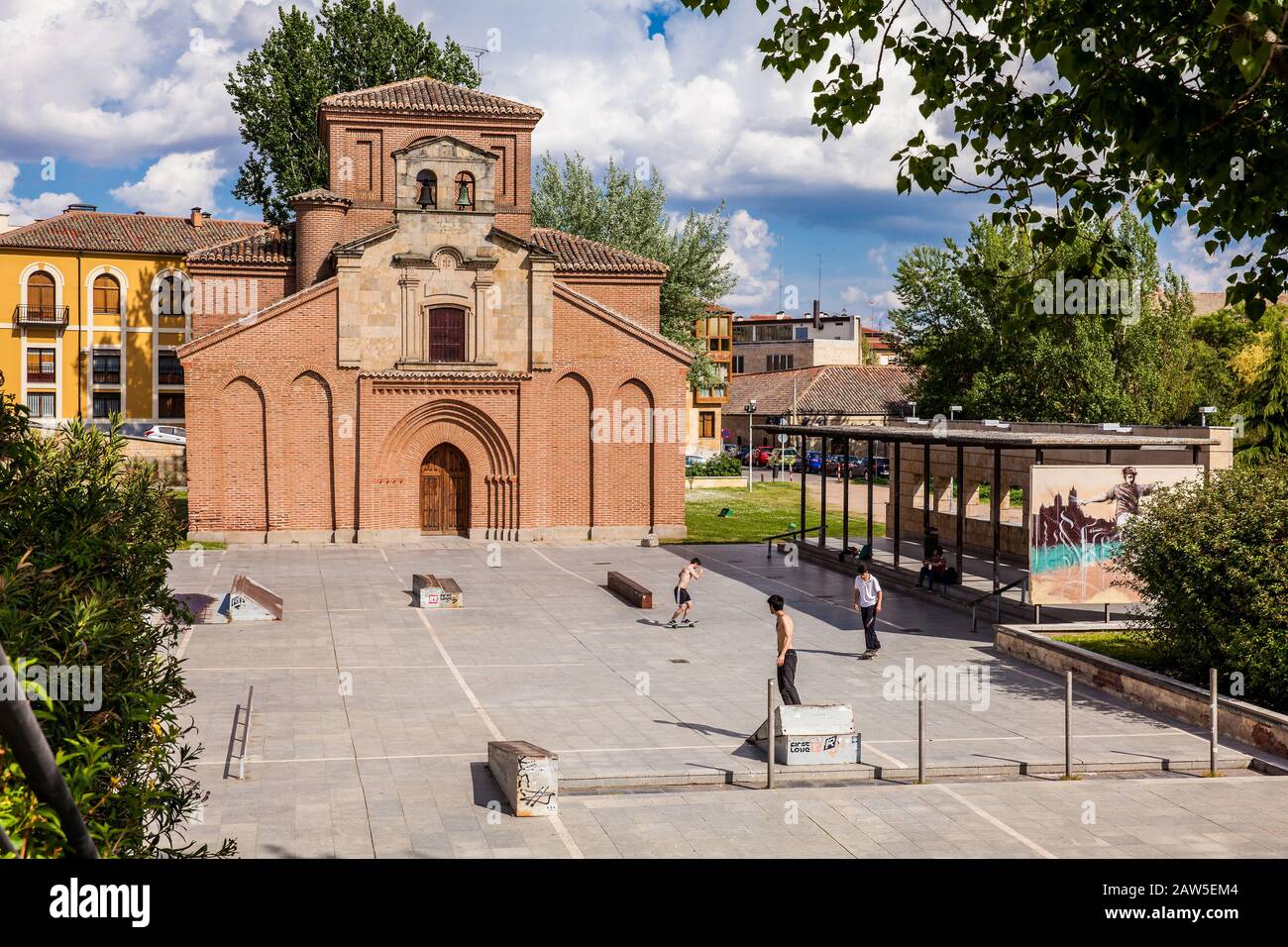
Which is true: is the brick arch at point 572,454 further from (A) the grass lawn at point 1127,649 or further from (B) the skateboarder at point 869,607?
(A) the grass lawn at point 1127,649

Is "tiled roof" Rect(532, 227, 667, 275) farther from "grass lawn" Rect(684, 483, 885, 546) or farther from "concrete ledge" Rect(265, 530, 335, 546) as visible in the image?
"concrete ledge" Rect(265, 530, 335, 546)

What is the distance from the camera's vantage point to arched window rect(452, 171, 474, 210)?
38.8m

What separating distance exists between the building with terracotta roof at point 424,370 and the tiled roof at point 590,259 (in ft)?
2.64

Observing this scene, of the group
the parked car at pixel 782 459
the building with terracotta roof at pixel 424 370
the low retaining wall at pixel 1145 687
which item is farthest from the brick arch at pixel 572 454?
the parked car at pixel 782 459


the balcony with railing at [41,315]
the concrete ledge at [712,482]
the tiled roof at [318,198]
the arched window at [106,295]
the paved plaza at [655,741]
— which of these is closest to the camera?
the paved plaza at [655,741]

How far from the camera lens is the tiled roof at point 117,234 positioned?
2381 inches

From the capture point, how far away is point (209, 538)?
120ft

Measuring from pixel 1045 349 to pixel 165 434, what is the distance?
1648 inches

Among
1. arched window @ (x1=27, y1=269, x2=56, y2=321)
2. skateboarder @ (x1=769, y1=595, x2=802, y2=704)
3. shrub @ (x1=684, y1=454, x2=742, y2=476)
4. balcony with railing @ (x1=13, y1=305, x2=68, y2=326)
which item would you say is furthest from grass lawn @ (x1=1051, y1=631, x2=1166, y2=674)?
arched window @ (x1=27, y1=269, x2=56, y2=321)

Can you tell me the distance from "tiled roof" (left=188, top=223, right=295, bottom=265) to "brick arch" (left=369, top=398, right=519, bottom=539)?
28.2 feet
